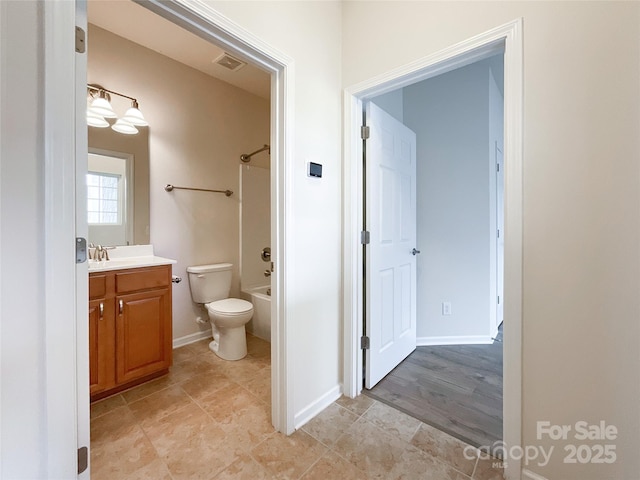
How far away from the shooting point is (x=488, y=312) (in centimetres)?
265

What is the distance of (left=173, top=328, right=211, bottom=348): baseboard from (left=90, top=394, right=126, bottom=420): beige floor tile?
74 centimetres

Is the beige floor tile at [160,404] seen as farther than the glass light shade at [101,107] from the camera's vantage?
No

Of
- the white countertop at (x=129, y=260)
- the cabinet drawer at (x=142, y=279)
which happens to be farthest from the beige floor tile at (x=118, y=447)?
the white countertop at (x=129, y=260)

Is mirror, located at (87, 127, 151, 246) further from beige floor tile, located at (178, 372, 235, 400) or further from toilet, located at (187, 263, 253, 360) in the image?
beige floor tile, located at (178, 372, 235, 400)

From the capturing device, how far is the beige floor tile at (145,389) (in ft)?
5.78

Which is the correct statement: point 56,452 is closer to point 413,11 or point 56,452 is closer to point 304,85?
point 304,85

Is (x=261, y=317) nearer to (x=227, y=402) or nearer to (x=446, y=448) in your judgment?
(x=227, y=402)

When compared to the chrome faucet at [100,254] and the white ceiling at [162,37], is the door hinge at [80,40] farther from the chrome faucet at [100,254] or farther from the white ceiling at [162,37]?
the chrome faucet at [100,254]

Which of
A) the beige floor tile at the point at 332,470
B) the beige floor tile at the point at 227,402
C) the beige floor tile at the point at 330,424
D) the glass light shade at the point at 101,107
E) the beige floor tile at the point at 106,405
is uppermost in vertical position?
the glass light shade at the point at 101,107

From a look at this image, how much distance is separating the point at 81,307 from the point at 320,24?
189cm

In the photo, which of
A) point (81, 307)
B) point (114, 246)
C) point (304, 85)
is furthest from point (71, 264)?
point (114, 246)

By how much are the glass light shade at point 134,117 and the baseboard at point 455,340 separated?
313 centimetres

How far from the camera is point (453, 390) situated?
188cm

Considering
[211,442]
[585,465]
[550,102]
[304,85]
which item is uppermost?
[304,85]
